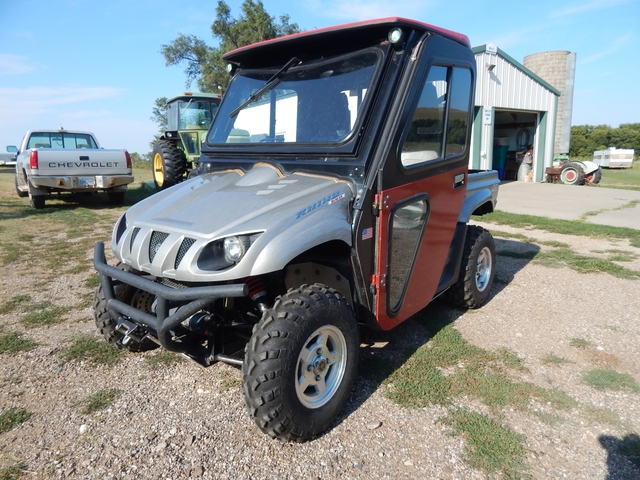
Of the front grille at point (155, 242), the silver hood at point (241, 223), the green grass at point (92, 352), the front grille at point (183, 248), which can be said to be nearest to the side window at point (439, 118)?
the silver hood at point (241, 223)

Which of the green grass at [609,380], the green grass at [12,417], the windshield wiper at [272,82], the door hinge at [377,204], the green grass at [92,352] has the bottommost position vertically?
the green grass at [12,417]

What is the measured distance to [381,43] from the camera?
3088 millimetres

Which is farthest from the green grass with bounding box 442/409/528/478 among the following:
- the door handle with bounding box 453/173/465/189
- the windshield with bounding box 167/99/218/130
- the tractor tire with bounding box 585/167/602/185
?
the tractor tire with bounding box 585/167/602/185

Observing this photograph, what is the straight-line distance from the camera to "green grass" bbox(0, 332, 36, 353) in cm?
383

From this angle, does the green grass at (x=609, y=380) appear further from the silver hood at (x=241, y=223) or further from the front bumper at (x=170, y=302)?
the front bumper at (x=170, y=302)

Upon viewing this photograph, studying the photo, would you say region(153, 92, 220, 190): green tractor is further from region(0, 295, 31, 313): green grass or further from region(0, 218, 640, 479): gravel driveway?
region(0, 218, 640, 479): gravel driveway

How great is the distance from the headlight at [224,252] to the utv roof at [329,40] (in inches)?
60.2

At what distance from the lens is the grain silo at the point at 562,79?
904 inches

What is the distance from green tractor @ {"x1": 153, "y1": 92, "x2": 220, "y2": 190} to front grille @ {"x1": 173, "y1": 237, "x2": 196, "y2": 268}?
906 centimetres

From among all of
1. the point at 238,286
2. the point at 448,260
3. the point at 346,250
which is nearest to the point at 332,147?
the point at 346,250

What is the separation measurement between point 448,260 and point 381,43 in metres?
2.04

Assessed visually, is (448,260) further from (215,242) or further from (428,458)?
(215,242)

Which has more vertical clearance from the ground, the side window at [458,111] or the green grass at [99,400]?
the side window at [458,111]

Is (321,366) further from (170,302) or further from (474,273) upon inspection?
(474,273)
